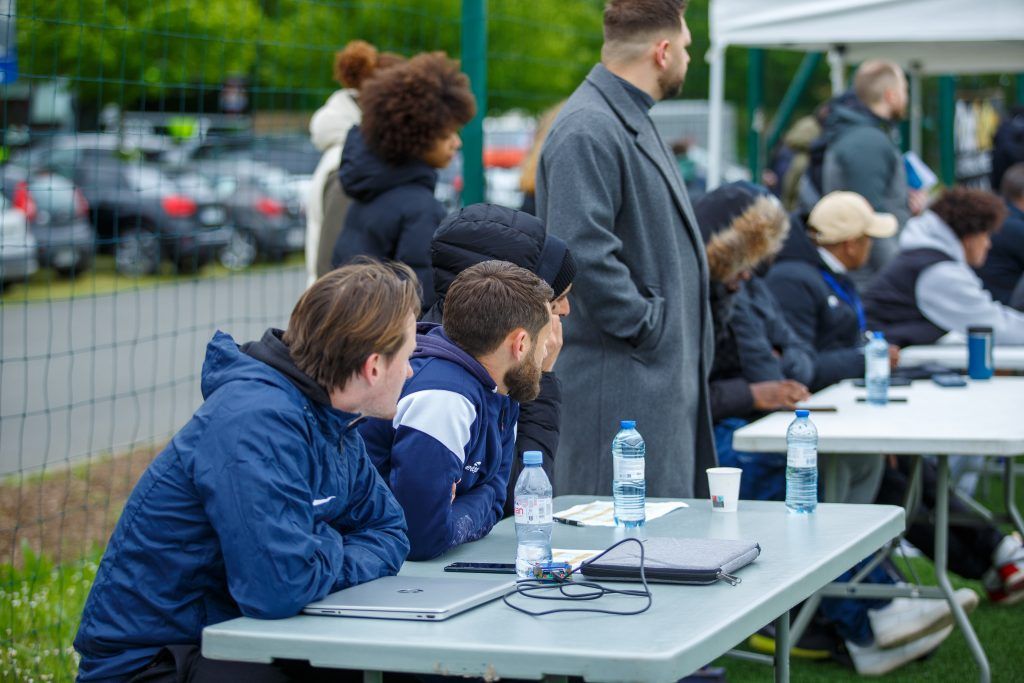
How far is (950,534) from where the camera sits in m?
5.41

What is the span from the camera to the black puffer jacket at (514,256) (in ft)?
11.2

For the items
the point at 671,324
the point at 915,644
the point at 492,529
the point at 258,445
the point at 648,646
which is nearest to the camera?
the point at 648,646

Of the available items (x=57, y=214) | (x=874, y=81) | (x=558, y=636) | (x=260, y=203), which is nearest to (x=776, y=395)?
(x=558, y=636)

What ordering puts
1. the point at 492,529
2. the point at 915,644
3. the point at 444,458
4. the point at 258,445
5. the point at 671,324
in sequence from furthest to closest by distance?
the point at 915,644 → the point at 671,324 → the point at 492,529 → the point at 444,458 → the point at 258,445

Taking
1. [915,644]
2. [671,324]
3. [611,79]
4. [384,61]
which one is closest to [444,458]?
[671,324]

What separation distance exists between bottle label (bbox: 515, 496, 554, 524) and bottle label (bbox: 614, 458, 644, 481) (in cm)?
36

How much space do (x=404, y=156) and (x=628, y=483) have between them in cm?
214

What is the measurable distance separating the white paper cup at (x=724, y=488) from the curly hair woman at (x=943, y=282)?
3296mm

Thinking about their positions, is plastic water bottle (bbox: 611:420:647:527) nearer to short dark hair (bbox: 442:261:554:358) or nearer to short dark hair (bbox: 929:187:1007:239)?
short dark hair (bbox: 442:261:554:358)

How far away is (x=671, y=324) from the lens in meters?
4.17

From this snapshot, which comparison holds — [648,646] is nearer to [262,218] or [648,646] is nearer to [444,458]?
[444,458]

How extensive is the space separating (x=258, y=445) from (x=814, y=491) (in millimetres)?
1510

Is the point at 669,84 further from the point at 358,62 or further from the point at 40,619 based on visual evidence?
the point at 40,619

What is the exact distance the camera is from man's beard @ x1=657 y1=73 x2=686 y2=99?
432 cm
